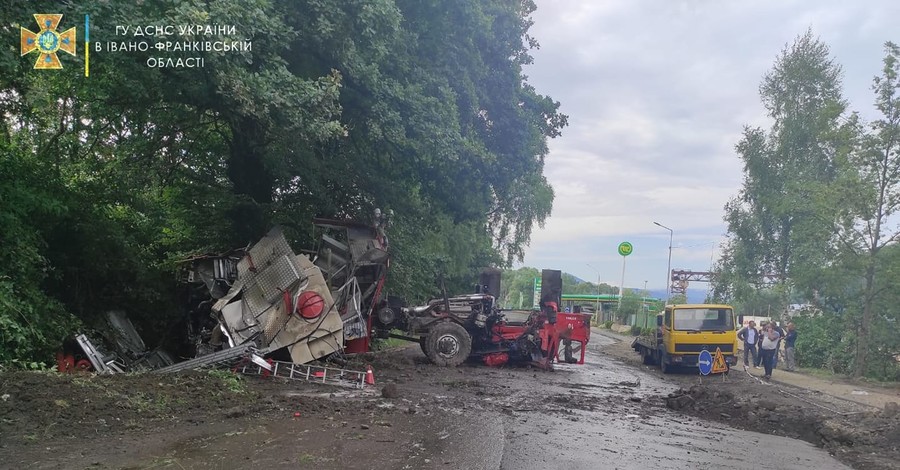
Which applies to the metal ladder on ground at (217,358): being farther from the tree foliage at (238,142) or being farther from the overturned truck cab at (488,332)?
the overturned truck cab at (488,332)

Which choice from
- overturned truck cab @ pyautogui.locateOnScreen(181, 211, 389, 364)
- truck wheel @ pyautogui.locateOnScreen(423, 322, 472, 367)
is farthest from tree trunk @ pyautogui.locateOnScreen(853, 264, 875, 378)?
overturned truck cab @ pyautogui.locateOnScreen(181, 211, 389, 364)

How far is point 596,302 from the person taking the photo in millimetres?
74125

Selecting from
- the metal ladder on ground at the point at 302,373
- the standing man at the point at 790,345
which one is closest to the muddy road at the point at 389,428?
the metal ladder on ground at the point at 302,373

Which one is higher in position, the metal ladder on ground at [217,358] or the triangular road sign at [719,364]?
the triangular road sign at [719,364]

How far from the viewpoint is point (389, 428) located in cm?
852

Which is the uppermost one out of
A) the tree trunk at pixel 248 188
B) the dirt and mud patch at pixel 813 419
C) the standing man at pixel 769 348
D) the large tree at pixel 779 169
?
the large tree at pixel 779 169

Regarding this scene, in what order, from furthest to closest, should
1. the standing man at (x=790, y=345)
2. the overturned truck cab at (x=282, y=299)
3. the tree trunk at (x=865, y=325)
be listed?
the standing man at (x=790, y=345)
the tree trunk at (x=865, y=325)
the overturned truck cab at (x=282, y=299)

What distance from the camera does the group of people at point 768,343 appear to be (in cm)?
1934

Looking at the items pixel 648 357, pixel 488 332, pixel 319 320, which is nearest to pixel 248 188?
pixel 319 320

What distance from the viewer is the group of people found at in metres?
19.3

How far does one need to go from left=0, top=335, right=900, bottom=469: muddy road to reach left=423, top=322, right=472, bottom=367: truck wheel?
157 inches

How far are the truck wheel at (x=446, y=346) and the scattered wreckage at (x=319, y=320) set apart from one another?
26 mm

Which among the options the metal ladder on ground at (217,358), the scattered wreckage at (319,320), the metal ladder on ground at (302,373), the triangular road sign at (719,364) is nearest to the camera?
the metal ladder on ground at (217,358)

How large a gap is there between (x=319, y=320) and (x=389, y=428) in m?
4.71
